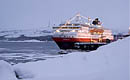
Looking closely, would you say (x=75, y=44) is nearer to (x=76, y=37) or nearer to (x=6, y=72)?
(x=76, y=37)

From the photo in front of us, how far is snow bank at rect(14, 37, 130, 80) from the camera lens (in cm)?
425

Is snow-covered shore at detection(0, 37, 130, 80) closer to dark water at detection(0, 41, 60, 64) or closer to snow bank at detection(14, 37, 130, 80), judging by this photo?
snow bank at detection(14, 37, 130, 80)

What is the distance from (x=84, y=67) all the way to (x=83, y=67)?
0.02m

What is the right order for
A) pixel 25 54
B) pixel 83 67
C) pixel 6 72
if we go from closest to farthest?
pixel 6 72, pixel 83 67, pixel 25 54

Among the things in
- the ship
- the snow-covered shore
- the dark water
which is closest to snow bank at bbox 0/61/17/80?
the snow-covered shore

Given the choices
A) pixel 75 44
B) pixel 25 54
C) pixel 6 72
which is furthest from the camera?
pixel 75 44

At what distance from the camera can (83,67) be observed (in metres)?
4.52

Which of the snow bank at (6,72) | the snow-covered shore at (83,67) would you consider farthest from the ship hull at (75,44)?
the snow bank at (6,72)

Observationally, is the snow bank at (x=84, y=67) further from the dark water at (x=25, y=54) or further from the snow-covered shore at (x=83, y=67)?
the dark water at (x=25, y=54)

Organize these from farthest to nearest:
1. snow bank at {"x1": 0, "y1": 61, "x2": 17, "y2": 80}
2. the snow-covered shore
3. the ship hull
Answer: the ship hull
the snow-covered shore
snow bank at {"x1": 0, "y1": 61, "x2": 17, "y2": 80}

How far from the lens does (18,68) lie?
437 centimetres

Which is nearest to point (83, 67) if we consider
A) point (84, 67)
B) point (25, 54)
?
point (84, 67)

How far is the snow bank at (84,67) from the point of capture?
425 cm

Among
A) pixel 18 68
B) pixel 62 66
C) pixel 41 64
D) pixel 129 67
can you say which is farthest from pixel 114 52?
pixel 18 68
